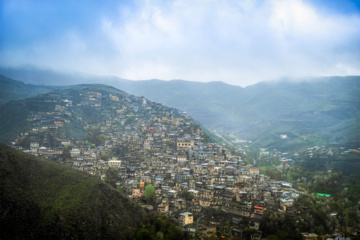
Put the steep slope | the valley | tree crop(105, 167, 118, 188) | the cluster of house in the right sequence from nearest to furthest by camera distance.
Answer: the valley, the cluster of house, tree crop(105, 167, 118, 188), the steep slope

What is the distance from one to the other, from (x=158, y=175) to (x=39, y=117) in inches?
1607

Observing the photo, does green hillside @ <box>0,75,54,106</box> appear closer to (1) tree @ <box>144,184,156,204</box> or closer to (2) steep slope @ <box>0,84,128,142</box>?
(2) steep slope @ <box>0,84,128,142</box>

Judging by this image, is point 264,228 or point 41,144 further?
point 41,144

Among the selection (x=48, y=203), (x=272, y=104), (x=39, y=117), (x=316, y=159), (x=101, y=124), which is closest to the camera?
(x=48, y=203)

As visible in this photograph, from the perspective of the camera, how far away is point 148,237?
26578 millimetres

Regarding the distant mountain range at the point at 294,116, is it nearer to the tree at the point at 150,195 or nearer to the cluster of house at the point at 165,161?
the cluster of house at the point at 165,161

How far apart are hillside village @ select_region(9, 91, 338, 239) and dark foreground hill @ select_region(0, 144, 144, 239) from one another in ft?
20.9

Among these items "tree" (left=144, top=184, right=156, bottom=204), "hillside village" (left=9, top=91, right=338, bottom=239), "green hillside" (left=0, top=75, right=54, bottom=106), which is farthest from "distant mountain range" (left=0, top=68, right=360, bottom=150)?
"tree" (left=144, top=184, right=156, bottom=204)

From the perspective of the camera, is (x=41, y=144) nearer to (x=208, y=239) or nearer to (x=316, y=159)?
(x=208, y=239)

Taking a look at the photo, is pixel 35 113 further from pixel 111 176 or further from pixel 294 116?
pixel 294 116

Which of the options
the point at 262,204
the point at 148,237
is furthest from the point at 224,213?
the point at 148,237

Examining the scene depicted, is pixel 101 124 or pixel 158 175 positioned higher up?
pixel 101 124

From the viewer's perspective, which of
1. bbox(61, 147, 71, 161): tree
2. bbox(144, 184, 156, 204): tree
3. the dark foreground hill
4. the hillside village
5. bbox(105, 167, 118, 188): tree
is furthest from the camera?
bbox(61, 147, 71, 161): tree

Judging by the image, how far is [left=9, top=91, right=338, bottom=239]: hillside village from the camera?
34.2 meters
